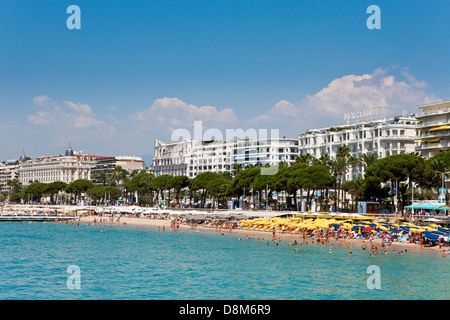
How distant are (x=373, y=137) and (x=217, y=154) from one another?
6784cm

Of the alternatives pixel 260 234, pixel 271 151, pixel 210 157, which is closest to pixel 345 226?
pixel 260 234

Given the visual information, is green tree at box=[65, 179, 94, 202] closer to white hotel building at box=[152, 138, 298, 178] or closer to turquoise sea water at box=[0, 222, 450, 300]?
white hotel building at box=[152, 138, 298, 178]

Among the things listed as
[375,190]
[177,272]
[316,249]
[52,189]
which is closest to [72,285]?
[177,272]

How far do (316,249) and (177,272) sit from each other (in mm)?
20047

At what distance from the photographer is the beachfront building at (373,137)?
10362 cm

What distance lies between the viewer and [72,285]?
35.6m

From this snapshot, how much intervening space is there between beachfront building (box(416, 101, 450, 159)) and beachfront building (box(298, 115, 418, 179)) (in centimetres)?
649

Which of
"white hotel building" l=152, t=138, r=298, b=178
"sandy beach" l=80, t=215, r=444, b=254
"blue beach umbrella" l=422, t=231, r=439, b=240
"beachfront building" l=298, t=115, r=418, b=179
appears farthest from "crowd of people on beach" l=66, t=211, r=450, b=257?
"white hotel building" l=152, t=138, r=298, b=178

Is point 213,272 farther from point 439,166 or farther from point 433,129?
point 433,129

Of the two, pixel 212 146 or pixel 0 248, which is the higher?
pixel 212 146

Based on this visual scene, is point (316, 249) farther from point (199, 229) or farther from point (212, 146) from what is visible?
point (212, 146)

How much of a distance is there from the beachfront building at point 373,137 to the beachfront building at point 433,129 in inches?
256

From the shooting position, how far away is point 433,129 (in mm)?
Answer: 92188

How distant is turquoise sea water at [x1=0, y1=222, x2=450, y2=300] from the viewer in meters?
32.7
